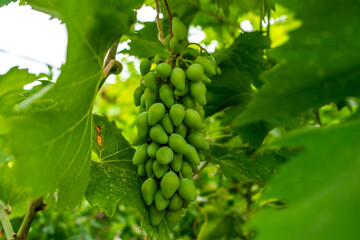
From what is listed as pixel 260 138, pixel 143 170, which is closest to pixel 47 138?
pixel 143 170

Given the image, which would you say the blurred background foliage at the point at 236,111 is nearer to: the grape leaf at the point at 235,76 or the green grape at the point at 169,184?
the grape leaf at the point at 235,76

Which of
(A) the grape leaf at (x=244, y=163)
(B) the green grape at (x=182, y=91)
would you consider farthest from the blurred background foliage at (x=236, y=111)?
(B) the green grape at (x=182, y=91)

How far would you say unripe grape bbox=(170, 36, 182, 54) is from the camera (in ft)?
2.71

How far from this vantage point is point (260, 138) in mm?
1108

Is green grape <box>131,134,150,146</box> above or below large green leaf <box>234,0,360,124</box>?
below

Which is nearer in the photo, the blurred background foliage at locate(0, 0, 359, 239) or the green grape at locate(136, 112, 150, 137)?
the green grape at locate(136, 112, 150, 137)

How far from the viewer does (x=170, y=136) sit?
75 cm

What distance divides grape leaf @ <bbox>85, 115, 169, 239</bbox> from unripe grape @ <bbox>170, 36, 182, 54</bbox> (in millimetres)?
274

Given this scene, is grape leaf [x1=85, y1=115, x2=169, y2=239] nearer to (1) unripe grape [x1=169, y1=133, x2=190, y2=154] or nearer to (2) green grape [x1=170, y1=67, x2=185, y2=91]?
(1) unripe grape [x1=169, y1=133, x2=190, y2=154]

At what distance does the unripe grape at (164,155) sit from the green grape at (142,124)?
55mm

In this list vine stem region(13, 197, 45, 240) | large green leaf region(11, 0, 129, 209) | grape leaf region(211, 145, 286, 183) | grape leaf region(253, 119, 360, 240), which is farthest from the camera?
grape leaf region(211, 145, 286, 183)

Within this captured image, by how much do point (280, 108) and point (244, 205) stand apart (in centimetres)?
152

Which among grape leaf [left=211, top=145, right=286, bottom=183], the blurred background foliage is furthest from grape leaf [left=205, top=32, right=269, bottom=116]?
grape leaf [left=211, top=145, right=286, bottom=183]

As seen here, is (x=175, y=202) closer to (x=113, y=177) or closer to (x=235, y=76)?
(x=113, y=177)
